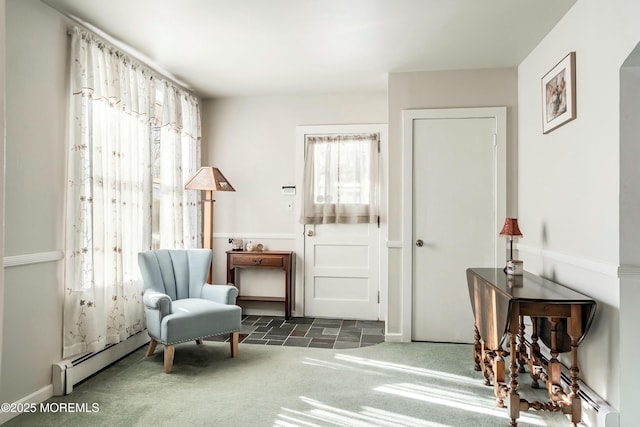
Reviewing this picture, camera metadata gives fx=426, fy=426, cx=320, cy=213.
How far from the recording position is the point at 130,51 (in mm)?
3342

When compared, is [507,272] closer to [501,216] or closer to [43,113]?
[501,216]

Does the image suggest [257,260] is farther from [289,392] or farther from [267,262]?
[289,392]

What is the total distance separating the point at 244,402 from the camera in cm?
253

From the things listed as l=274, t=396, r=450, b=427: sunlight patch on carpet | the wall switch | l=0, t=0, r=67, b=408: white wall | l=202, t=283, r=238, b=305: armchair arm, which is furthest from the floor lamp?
l=274, t=396, r=450, b=427: sunlight patch on carpet

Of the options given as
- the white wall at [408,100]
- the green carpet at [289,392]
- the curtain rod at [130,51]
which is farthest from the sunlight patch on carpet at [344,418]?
the curtain rod at [130,51]

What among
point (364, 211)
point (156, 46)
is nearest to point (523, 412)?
point (364, 211)

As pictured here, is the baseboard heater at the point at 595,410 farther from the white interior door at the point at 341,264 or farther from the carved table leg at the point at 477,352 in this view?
the white interior door at the point at 341,264

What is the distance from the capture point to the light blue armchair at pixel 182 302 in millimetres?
3006

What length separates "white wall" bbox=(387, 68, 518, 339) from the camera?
372 centimetres

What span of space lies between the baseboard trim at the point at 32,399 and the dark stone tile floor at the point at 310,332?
140 cm

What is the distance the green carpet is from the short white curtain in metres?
1.52

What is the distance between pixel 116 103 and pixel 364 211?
2.51 meters

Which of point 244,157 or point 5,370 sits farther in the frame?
point 244,157

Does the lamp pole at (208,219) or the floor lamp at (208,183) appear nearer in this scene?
the floor lamp at (208,183)
